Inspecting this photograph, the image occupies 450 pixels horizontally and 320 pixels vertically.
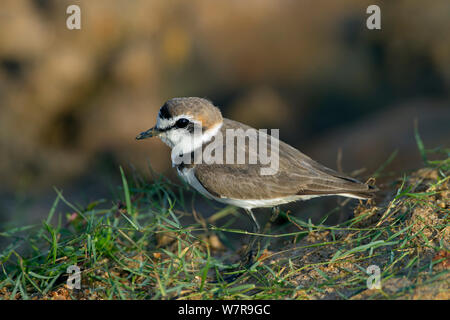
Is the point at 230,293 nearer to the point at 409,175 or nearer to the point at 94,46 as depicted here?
the point at 409,175

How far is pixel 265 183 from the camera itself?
4586 mm

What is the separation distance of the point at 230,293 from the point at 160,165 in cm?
499

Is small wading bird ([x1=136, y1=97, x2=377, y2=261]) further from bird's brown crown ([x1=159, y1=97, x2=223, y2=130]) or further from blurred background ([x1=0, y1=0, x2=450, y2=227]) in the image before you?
blurred background ([x1=0, y1=0, x2=450, y2=227])

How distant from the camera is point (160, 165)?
8609 millimetres

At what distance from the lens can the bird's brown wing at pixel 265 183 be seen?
457 centimetres

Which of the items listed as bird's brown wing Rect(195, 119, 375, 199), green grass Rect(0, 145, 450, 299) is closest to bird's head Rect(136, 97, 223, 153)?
bird's brown wing Rect(195, 119, 375, 199)

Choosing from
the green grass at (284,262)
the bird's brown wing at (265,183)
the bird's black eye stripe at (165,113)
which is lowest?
the green grass at (284,262)

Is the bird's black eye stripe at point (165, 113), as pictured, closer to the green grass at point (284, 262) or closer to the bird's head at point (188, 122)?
the bird's head at point (188, 122)

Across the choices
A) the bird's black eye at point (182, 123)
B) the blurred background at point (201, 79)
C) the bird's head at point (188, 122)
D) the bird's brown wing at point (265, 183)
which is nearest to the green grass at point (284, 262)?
the bird's brown wing at point (265, 183)

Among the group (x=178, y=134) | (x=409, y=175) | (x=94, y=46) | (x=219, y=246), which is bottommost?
(x=219, y=246)

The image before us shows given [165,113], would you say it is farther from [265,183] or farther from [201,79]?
[201,79]

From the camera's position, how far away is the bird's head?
15.8 feet

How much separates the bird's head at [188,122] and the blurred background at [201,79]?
8.87ft

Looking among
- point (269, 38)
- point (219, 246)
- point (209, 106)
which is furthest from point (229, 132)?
point (269, 38)
